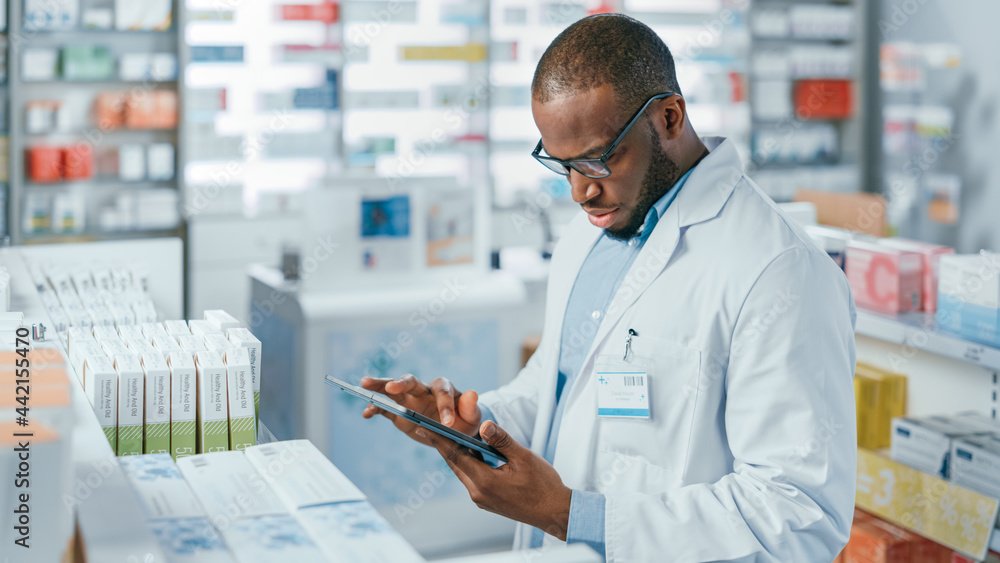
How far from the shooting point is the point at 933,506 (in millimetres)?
2656

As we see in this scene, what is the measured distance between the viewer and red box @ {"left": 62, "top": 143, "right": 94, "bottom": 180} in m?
5.92

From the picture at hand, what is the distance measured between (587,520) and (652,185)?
0.61m

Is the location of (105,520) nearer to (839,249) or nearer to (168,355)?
(168,355)

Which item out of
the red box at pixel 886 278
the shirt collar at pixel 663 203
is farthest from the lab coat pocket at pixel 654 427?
the red box at pixel 886 278

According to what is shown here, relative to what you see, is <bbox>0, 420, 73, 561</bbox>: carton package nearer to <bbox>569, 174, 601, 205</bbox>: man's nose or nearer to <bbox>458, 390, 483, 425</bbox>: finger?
<bbox>458, 390, 483, 425</bbox>: finger

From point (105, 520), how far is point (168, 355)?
554 mm

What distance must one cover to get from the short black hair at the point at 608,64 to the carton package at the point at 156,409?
0.77 metres

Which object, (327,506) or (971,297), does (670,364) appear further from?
(971,297)

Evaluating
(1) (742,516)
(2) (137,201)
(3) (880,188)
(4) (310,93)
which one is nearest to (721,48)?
(3) (880,188)

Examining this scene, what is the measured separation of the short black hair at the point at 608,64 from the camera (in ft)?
5.16

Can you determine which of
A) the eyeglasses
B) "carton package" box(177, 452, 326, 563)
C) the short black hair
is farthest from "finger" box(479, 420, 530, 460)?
the short black hair

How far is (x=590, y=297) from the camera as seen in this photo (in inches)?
74.9

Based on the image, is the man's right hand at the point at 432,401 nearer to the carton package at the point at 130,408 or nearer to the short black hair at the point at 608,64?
the carton package at the point at 130,408

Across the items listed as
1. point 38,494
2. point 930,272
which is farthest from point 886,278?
point 38,494
